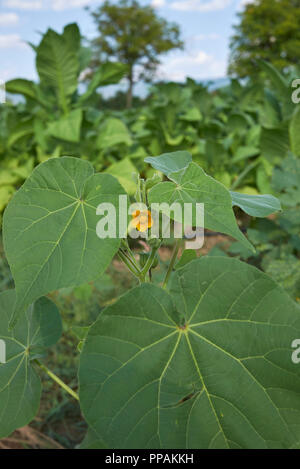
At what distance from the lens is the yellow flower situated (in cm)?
62

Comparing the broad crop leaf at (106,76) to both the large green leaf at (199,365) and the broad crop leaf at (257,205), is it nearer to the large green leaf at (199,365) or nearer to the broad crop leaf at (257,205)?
the broad crop leaf at (257,205)

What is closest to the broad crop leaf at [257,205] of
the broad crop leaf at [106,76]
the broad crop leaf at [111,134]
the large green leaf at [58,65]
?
the broad crop leaf at [111,134]

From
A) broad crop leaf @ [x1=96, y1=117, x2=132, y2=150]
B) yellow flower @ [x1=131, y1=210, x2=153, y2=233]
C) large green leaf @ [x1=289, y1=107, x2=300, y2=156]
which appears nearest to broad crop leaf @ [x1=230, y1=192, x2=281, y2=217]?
yellow flower @ [x1=131, y1=210, x2=153, y2=233]

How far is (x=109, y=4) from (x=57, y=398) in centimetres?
1774

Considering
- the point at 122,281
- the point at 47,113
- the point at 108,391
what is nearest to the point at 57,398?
the point at 122,281

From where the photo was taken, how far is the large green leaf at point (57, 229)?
560 millimetres

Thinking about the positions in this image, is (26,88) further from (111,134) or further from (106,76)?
(111,134)

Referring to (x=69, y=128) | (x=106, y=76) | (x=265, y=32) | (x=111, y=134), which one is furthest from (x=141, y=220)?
(x=265, y=32)

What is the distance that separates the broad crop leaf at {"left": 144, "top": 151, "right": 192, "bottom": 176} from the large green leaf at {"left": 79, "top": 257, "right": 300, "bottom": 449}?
15 cm

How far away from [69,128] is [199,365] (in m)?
2.66

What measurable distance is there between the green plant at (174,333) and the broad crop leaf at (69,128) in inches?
96.9

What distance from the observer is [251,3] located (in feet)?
54.5

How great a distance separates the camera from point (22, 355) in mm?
734
